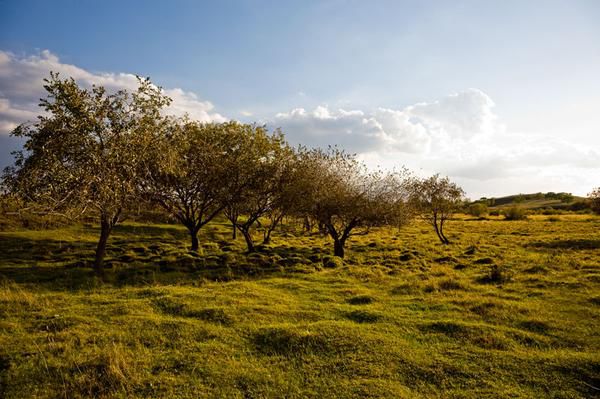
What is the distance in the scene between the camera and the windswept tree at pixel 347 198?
31031 mm

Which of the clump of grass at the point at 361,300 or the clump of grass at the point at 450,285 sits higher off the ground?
the clump of grass at the point at 450,285

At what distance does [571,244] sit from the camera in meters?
41.8

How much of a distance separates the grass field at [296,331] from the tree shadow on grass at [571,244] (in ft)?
50.8

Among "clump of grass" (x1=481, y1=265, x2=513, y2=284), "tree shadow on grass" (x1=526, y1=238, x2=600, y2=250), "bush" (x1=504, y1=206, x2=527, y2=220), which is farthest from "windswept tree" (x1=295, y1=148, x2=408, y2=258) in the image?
"bush" (x1=504, y1=206, x2=527, y2=220)

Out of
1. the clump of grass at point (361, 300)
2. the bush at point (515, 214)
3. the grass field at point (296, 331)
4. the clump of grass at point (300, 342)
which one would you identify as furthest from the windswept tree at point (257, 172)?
the bush at point (515, 214)

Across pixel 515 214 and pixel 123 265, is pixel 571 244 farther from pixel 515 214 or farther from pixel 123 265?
pixel 515 214

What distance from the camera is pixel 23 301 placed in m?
16.6

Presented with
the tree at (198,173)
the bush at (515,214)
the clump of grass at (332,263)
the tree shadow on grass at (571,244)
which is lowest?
the clump of grass at (332,263)

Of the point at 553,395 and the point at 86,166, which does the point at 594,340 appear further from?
the point at 86,166

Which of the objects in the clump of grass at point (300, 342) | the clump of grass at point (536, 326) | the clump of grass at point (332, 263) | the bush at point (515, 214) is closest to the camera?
the clump of grass at point (300, 342)

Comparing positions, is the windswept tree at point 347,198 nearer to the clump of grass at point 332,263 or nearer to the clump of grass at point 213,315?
the clump of grass at point 332,263

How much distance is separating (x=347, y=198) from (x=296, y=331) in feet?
63.9

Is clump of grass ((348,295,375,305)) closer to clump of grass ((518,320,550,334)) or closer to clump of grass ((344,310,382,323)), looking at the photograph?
clump of grass ((344,310,382,323))

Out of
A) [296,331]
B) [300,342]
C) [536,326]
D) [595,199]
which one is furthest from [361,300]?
[595,199]
